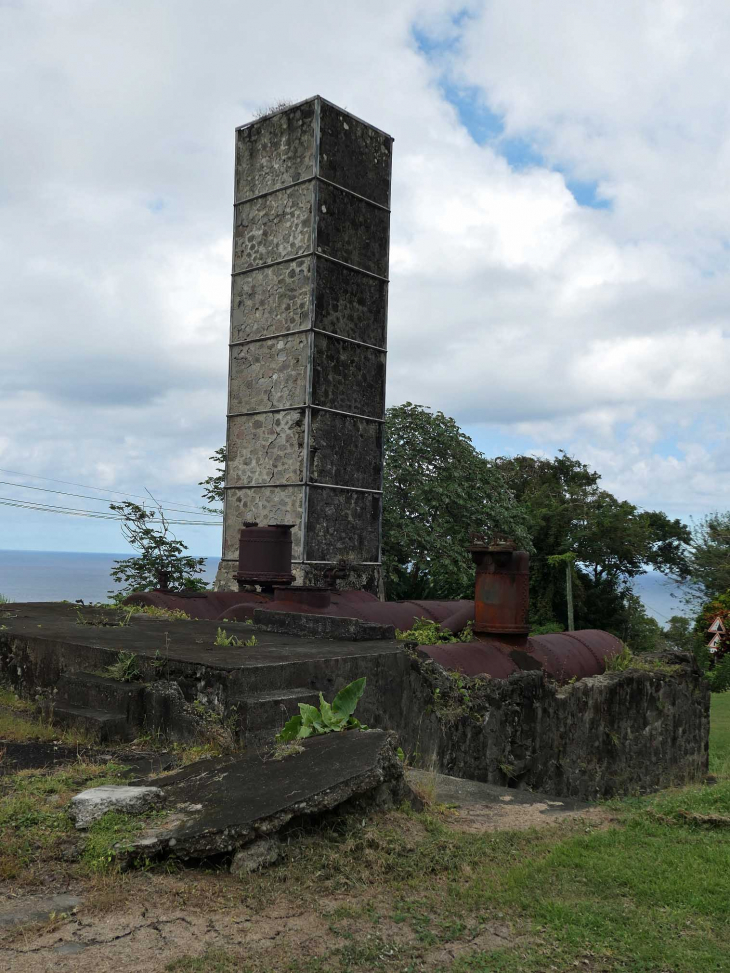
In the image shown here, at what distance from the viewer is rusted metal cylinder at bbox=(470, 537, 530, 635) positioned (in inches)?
384

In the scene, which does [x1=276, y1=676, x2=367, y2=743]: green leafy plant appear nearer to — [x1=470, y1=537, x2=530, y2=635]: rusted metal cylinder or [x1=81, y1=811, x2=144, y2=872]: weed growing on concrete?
[x1=81, y1=811, x2=144, y2=872]: weed growing on concrete

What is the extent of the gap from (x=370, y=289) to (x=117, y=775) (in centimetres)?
1574

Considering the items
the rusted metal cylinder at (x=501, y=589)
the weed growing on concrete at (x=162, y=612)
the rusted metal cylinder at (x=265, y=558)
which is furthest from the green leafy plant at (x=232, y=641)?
the rusted metal cylinder at (x=265, y=558)

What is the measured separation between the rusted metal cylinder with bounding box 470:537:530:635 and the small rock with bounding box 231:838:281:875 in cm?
621

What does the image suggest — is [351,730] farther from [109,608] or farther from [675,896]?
[109,608]

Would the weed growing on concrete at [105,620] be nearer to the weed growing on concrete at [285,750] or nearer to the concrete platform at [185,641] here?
the concrete platform at [185,641]

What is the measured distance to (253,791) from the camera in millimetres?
4121

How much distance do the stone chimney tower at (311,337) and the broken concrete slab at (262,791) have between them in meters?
12.6

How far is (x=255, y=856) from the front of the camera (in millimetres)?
3719

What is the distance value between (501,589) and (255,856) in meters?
6.41

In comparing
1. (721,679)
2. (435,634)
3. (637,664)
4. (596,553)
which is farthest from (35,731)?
(596,553)

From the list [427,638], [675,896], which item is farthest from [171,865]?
[427,638]

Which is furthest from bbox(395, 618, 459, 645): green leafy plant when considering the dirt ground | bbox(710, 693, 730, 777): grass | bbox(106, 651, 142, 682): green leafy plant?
the dirt ground

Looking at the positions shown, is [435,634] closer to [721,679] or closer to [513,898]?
[513,898]
